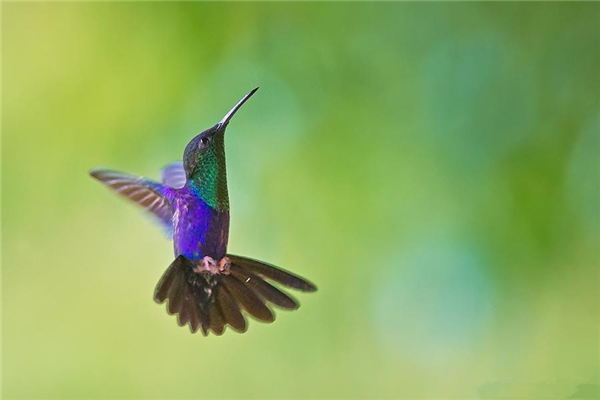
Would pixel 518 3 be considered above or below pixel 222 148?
above

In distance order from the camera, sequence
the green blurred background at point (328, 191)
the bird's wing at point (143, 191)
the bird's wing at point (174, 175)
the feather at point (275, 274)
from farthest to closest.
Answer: the green blurred background at point (328, 191) < the bird's wing at point (174, 175) < the bird's wing at point (143, 191) < the feather at point (275, 274)

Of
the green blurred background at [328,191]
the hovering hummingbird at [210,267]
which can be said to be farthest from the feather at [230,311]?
the green blurred background at [328,191]

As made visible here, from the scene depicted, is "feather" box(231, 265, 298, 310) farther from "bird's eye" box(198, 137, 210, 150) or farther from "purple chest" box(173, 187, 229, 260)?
"bird's eye" box(198, 137, 210, 150)

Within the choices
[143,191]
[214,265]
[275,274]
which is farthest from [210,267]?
[143,191]

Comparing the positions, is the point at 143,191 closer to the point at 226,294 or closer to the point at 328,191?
the point at 226,294

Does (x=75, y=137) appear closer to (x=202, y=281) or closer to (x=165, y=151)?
(x=165, y=151)

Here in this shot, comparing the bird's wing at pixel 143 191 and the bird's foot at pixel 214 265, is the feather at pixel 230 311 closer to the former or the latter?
the bird's foot at pixel 214 265

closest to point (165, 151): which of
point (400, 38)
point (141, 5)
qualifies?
point (141, 5)
